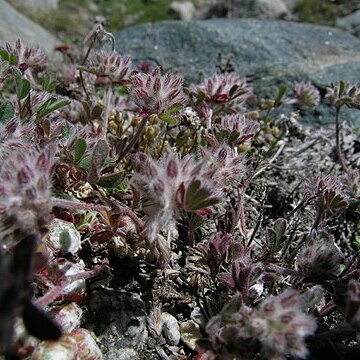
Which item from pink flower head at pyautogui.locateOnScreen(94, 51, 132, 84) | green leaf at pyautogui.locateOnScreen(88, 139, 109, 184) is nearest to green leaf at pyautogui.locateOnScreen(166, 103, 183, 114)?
green leaf at pyautogui.locateOnScreen(88, 139, 109, 184)

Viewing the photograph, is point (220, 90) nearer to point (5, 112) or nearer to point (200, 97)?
point (200, 97)

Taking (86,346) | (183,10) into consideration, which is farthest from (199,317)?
(183,10)

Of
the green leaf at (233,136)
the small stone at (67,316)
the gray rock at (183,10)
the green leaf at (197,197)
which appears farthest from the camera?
the gray rock at (183,10)

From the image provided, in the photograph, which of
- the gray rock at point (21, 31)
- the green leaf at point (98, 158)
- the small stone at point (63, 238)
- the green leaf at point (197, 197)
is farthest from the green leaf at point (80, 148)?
the gray rock at point (21, 31)

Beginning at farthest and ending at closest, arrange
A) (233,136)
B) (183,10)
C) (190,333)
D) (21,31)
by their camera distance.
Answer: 1. (183,10)
2. (21,31)
3. (233,136)
4. (190,333)

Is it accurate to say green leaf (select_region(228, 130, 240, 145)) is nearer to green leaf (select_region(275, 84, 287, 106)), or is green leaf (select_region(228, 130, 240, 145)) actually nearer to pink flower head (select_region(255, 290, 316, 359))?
pink flower head (select_region(255, 290, 316, 359))

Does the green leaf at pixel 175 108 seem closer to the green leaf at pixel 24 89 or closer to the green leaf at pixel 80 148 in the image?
the green leaf at pixel 80 148

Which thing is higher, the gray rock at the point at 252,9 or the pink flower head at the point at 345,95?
the gray rock at the point at 252,9
